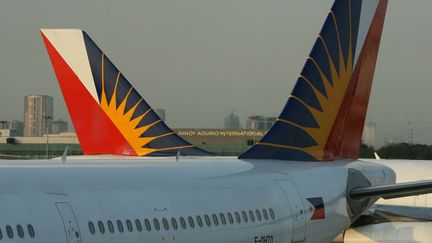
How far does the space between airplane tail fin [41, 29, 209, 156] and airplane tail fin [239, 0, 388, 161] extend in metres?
4.31

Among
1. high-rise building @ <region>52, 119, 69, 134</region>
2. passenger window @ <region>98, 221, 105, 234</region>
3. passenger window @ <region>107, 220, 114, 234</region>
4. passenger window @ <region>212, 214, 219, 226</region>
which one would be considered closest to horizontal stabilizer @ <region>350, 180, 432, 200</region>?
passenger window @ <region>212, 214, 219, 226</region>

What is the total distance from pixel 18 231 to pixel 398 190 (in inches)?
310

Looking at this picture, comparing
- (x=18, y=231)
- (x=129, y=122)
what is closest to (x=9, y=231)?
(x=18, y=231)

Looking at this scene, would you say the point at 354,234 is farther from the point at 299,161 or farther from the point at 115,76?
the point at 115,76

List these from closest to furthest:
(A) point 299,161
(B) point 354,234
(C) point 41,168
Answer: (C) point 41,168 → (A) point 299,161 → (B) point 354,234

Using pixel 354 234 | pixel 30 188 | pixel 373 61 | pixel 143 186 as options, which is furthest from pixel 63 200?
pixel 354 234

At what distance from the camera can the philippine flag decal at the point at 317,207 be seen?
15.8m

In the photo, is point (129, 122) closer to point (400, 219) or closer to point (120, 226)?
point (400, 219)

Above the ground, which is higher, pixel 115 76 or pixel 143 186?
pixel 115 76

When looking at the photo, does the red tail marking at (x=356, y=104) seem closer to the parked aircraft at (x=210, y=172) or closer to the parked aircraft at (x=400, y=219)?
the parked aircraft at (x=210, y=172)

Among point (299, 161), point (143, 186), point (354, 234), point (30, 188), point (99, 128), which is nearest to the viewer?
point (30, 188)

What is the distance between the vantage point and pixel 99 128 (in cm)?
2289

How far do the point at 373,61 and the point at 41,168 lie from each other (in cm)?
1052

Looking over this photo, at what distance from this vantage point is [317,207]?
15.9 m
